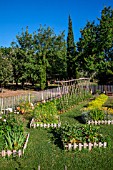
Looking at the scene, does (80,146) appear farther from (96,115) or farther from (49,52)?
(49,52)

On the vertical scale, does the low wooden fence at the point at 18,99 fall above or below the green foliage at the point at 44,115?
above

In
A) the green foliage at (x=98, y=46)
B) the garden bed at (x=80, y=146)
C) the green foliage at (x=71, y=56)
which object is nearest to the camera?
the garden bed at (x=80, y=146)

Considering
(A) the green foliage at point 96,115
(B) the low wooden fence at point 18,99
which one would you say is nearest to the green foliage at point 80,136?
(A) the green foliage at point 96,115

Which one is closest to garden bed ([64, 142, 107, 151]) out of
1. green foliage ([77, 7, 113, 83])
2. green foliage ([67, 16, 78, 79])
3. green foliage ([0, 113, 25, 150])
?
green foliage ([0, 113, 25, 150])

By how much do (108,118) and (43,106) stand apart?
150 inches

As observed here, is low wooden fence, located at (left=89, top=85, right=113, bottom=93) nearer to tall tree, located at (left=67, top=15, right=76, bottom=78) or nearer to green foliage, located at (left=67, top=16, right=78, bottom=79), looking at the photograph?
green foliage, located at (left=67, top=16, right=78, bottom=79)

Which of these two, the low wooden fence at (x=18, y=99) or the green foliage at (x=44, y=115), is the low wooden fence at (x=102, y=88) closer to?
the low wooden fence at (x=18, y=99)

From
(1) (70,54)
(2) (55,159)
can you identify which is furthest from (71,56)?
(2) (55,159)

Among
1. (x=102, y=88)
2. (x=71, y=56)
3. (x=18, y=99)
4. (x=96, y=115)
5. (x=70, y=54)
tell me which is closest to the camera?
(x=96, y=115)

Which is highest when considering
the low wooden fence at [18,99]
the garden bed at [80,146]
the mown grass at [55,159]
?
the low wooden fence at [18,99]

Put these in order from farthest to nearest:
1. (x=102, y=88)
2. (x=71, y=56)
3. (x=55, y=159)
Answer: (x=71, y=56)
(x=102, y=88)
(x=55, y=159)

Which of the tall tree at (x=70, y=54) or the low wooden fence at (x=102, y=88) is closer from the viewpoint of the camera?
the low wooden fence at (x=102, y=88)

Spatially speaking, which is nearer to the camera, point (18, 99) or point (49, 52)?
point (18, 99)

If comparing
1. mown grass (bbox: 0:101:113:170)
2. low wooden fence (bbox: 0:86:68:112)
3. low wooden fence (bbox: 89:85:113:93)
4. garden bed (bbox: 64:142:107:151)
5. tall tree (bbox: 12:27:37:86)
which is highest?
tall tree (bbox: 12:27:37:86)
